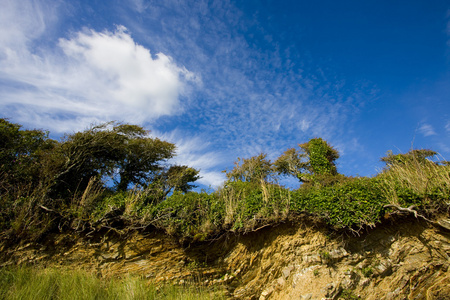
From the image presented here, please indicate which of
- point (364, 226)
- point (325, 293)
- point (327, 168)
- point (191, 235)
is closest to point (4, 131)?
point (191, 235)

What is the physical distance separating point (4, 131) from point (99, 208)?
666cm

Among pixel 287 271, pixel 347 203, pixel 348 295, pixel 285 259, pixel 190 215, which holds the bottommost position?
pixel 348 295

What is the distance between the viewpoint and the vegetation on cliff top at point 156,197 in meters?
5.78

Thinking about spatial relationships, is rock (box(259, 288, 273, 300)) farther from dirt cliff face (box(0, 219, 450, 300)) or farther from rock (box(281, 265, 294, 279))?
rock (box(281, 265, 294, 279))

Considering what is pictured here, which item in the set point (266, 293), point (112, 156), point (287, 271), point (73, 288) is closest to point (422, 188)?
point (287, 271)

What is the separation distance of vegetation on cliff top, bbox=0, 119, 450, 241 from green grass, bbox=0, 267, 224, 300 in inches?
59.8

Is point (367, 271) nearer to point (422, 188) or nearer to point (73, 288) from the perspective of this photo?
point (422, 188)

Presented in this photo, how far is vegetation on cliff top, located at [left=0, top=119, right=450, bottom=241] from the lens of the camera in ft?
19.0

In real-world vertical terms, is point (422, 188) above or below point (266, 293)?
above

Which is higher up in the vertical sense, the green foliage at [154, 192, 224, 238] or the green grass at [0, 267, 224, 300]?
the green foliage at [154, 192, 224, 238]

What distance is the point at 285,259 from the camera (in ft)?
20.8

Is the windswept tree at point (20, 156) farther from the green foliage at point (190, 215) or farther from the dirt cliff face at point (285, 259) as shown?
the green foliage at point (190, 215)

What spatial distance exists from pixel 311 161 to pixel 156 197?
11761 millimetres

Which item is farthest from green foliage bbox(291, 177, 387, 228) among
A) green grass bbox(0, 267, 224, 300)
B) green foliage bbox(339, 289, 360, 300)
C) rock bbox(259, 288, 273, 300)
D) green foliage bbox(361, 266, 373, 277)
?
green grass bbox(0, 267, 224, 300)
